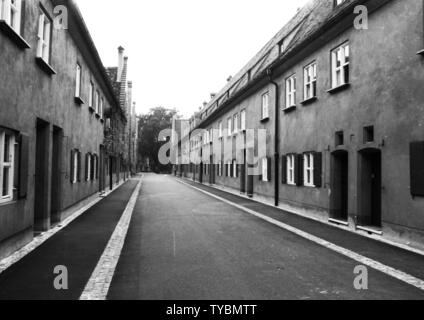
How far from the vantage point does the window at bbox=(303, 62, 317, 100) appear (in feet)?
47.8

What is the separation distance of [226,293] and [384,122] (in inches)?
275

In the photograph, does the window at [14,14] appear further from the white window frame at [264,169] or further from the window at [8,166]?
the white window frame at [264,169]

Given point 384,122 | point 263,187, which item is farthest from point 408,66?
point 263,187

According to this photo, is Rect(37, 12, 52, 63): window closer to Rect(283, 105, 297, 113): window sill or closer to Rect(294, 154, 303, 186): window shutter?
Rect(294, 154, 303, 186): window shutter

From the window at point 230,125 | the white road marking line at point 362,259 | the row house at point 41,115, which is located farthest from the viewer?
the window at point 230,125

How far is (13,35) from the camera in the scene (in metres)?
7.20

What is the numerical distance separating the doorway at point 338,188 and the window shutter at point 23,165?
9093mm

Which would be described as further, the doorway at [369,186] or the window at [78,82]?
the window at [78,82]

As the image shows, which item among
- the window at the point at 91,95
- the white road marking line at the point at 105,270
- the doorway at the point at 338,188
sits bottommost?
the white road marking line at the point at 105,270

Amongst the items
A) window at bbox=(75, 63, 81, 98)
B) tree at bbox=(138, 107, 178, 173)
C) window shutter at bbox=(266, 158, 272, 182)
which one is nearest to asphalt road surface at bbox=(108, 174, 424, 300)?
window at bbox=(75, 63, 81, 98)

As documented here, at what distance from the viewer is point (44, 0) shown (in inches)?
373

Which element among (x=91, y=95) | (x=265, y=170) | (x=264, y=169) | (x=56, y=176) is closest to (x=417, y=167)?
(x=56, y=176)

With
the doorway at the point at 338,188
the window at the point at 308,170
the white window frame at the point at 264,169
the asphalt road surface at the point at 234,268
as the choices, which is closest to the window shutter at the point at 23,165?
the asphalt road surface at the point at 234,268

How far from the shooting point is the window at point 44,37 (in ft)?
30.5
